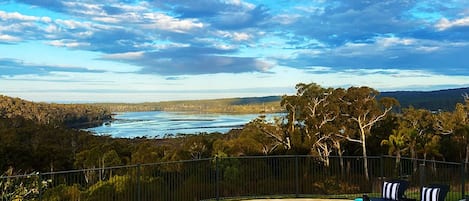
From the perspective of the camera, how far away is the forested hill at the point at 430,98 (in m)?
84.9

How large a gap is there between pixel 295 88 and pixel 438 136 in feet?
46.1

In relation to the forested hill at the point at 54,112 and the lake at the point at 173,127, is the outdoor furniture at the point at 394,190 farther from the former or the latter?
the forested hill at the point at 54,112

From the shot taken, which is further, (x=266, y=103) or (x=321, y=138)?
(x=266, y=103)

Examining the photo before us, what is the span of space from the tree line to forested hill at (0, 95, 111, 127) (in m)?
30.9

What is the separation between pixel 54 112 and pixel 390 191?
94.4 metres

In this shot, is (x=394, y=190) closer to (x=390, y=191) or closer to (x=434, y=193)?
(x=390, y=191)

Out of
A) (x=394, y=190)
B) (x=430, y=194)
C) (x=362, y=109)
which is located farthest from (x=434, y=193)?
(x=362, y=109)

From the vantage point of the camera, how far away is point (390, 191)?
8.71 meters

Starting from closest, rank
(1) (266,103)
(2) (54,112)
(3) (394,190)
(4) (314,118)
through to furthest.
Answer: (3) (394,190)
(4) (314,118)
(1) (266,103)
(2) (54,112)

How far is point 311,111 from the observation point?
48.0 m

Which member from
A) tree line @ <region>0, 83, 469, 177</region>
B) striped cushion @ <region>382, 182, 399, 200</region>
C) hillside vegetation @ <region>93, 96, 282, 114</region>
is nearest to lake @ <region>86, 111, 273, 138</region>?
hillside vegetation @ <region>93, 96, 282, 114</region>

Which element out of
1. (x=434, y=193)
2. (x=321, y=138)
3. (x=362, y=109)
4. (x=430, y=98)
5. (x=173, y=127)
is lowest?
(x=173, y=127)

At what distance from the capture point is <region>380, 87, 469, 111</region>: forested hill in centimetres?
8486

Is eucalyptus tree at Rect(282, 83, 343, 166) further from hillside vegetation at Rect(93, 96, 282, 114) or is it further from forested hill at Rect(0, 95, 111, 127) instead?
hillside vegetation at Rect(93, 96, 282, 114)
